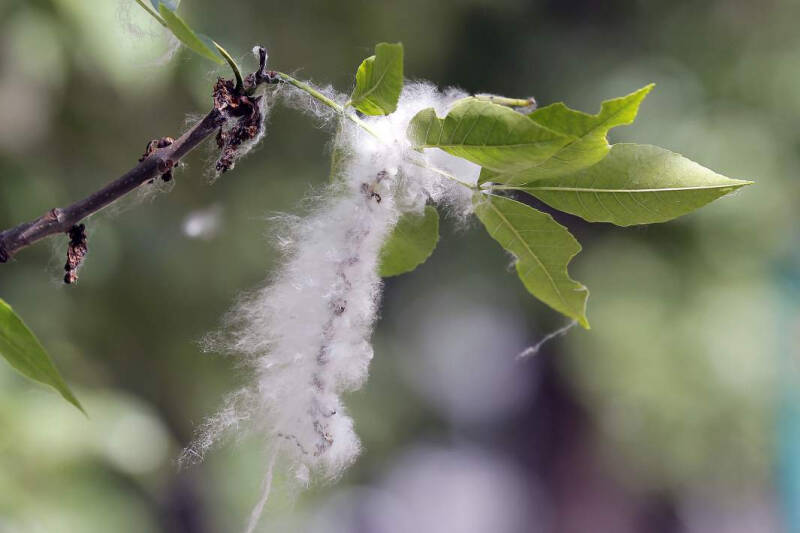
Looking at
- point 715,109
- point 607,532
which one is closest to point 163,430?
point 715,109

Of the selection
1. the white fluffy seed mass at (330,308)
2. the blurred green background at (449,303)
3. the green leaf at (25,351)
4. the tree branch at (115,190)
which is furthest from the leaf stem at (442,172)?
the blurred green background at (449,303)

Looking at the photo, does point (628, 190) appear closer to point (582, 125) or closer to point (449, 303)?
point (582, 125)

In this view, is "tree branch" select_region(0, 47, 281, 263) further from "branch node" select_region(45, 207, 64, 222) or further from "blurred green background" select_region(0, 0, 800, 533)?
"blurred green background" select_region(0, 0, 800, 533)

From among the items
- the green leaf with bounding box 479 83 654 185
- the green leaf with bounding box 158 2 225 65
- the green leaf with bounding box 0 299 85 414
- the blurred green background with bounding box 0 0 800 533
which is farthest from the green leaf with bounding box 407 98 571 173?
the blurred green background with bounding box 0 0 800 533

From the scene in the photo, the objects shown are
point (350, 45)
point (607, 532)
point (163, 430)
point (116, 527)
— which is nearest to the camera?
point (116, 527)

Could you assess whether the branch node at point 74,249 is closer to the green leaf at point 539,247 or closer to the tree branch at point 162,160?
the tree branch at point 162,160

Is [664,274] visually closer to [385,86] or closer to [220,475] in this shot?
[220,475]

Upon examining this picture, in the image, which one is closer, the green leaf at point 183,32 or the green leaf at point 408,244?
the green leaf at point 183,32
